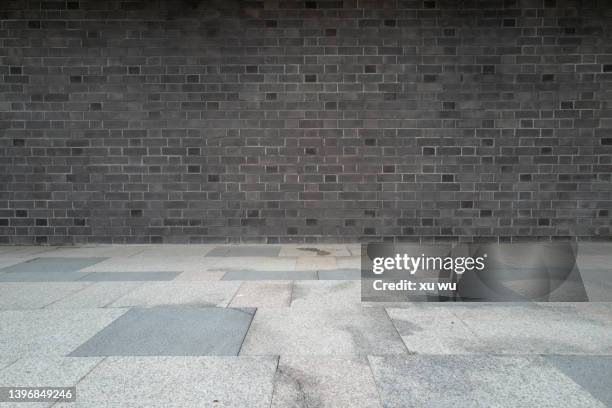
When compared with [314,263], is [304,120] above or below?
above

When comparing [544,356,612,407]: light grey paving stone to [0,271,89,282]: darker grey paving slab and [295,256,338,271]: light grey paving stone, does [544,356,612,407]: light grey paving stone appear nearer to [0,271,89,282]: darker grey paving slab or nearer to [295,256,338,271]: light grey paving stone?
[295,256,338,271]: light grey paving stone

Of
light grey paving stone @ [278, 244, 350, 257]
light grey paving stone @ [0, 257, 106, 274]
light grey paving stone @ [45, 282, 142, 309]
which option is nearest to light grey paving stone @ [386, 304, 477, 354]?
light grey paving stone @ [278, 244, 350, 257]

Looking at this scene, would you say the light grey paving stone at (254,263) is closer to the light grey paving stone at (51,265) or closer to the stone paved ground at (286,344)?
the stone paved ground at (286,344)

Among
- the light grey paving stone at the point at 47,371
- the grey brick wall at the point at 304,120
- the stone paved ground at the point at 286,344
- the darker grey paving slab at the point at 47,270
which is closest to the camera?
the stone paved ground at the point at 286,344

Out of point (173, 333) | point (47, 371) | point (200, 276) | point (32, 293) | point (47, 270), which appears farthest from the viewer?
point (47, 270)

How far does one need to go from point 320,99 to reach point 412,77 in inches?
80.8

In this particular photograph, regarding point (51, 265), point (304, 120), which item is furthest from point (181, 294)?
point (304, 120)

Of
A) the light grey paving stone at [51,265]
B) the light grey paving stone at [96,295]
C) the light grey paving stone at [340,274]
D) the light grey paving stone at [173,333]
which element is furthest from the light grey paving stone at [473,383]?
the light grey paving stone at [51,265]

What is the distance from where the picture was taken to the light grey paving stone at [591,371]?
110 inches

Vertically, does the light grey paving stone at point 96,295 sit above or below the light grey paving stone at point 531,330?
above

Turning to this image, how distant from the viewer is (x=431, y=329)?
3977 mm

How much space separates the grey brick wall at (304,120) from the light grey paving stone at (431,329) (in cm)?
419

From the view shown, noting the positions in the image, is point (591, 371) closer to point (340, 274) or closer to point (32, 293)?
point (340, 274)

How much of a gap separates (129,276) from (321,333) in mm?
3626
